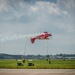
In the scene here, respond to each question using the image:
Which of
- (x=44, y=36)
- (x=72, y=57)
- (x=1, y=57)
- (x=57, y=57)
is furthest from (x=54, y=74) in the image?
(x=1, y=57)

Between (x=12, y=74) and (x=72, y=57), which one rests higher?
(x=72, y=57)

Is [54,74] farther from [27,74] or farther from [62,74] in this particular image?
[27,74]

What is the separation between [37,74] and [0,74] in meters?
1.81

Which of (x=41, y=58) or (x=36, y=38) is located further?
(x=41, y=58)

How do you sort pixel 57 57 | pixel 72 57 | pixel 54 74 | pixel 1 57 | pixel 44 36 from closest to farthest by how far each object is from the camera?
pixel 54 74 → pixel 44 36 → pixel 72 57 → pixel 57 57 → pixel 1 57

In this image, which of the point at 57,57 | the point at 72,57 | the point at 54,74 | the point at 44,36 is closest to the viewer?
the point at 54,74

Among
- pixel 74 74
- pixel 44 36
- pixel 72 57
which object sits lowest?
pixel 74 74

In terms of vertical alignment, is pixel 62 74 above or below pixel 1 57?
below

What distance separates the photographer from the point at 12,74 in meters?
12.0

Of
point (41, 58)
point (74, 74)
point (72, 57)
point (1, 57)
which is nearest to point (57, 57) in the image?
point (41, 58)

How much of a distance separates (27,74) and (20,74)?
0.34m

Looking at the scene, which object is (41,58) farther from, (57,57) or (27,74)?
(27,74)

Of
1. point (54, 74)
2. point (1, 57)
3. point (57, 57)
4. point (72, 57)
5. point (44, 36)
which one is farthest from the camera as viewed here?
point (1, 57)

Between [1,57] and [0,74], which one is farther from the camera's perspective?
[1,57]
